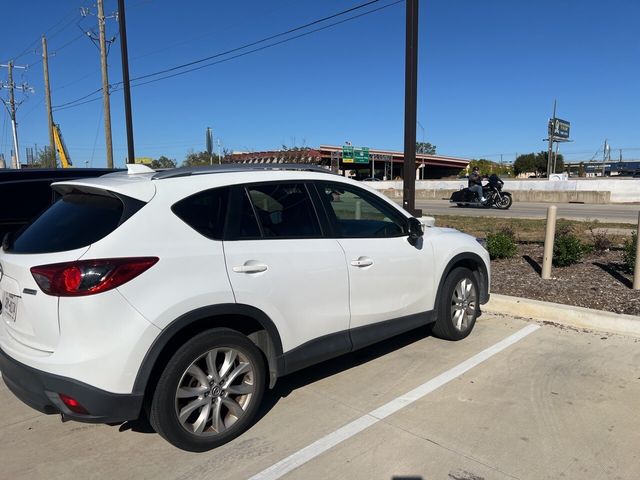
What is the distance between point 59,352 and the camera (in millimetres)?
2828

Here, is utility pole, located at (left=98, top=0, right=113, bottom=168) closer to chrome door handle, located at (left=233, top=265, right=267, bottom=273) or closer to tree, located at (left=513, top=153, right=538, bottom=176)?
chrome door handle, located at (left=233, top=265, right=267, bottom=273)

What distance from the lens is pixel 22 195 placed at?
5.48 m

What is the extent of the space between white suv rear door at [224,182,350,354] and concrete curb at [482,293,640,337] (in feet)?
9.83

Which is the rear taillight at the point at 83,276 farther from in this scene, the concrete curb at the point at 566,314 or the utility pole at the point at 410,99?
the utility pole at the point at 410,99

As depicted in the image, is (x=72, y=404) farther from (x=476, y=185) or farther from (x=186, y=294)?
(x=476, y=185)

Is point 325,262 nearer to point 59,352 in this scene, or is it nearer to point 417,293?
point 417,293

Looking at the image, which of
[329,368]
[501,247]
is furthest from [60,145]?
[329,368]

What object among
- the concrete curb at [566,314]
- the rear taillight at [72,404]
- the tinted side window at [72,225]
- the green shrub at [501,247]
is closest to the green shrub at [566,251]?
the green shrub at [501,247]

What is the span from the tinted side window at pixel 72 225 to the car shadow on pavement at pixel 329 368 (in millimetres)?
1734

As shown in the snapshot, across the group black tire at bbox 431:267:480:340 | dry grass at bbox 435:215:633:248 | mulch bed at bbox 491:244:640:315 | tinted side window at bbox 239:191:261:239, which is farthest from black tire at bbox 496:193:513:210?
tinted side window at bbox 239:191:261:239

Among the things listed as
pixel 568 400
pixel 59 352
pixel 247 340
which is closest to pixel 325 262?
pixel 247 340

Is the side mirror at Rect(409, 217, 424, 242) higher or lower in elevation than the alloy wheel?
higher

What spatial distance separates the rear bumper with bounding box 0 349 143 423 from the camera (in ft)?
9.20

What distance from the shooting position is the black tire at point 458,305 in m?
4.94
